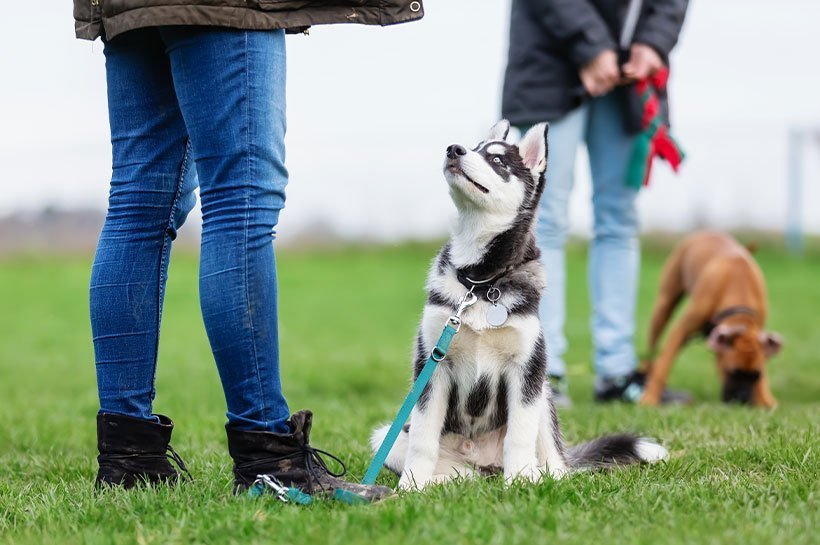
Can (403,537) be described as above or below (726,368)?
above

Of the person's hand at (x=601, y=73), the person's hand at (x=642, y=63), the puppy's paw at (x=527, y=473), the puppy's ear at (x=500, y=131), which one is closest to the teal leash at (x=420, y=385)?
the puppy's paw at (x=527, y=473)

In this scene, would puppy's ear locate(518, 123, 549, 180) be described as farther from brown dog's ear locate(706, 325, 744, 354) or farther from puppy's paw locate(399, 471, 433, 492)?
brown dog's ear locate(706, 325, 744, 354)

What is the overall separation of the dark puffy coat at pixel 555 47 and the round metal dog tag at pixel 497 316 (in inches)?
93.6

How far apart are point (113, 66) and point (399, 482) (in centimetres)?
158

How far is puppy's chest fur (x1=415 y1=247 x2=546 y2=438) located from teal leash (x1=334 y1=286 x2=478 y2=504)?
1.8 inches

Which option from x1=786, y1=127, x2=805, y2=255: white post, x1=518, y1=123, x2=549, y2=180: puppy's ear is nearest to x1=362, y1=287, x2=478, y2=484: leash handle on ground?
x1=518, y1=123, x2=549, y2=180: puppy's ear

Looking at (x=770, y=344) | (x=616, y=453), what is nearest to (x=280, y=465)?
(x=616, y=453)

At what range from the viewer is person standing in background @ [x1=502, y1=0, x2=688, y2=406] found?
17.3ft

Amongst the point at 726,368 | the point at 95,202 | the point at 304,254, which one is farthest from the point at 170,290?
the point at 726,368

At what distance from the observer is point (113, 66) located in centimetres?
295

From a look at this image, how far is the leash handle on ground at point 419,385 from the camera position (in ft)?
9.82

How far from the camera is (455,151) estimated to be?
3.29 meters

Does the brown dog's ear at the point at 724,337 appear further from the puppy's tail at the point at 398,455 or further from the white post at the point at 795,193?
the white post at the point at 795,193

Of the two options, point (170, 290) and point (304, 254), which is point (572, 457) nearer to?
point (170, 290)
